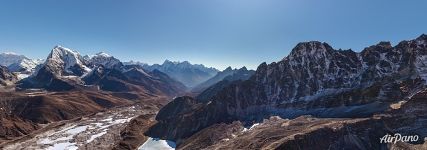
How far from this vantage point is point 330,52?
195750 millimetres

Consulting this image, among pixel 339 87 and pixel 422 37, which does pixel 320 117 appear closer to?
pixel 339 87

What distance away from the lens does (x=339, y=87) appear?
591ft

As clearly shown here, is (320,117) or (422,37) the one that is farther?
(422,37)

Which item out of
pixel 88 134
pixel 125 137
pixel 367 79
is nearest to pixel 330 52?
pixel 367 79

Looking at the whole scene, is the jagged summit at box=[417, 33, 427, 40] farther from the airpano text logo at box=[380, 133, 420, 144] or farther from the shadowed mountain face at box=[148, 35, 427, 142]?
the airpano text logo at box=[380, 133, 420, 144]

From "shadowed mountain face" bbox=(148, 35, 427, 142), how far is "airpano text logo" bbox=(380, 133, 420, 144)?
24.9 metres

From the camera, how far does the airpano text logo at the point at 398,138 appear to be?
377 feet

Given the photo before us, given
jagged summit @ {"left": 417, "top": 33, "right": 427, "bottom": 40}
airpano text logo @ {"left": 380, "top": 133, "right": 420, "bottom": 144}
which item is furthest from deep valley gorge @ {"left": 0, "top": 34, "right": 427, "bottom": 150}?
airpano text logo @ {"left": 380, "top": 133, "right": 420, "bottom": 144}

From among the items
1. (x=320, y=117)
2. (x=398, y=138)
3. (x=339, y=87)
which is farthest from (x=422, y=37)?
(x=398, y=138)

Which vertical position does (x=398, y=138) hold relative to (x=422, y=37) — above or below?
below

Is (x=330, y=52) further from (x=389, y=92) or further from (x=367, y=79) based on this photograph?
(x=389, y=92)

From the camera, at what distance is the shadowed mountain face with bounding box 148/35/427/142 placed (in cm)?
15350

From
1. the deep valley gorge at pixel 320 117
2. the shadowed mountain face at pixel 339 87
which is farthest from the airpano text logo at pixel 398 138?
the shadowed mountain face at pixel 339 87

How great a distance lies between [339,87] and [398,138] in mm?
64084
